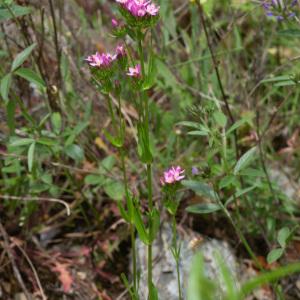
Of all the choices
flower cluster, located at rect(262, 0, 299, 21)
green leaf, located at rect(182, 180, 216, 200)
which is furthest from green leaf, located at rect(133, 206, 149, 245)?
flower cluster, located at rect(262, 0, 299, 21)

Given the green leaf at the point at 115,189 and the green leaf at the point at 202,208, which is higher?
the green leaf at the point at 202,208

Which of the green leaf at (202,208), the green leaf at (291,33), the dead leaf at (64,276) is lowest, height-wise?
the dead leaf at (64,276)

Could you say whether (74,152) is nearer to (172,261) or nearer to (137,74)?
(172,261)

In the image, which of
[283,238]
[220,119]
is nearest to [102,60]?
[220,119]

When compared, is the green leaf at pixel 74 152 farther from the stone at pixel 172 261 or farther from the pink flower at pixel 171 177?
the pink flower at pixel 171 177

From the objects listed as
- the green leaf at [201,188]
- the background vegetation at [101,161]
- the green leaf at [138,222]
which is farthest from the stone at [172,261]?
the green leaf at [138,222]

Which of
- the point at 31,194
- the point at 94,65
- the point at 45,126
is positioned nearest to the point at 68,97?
the point at 45,126

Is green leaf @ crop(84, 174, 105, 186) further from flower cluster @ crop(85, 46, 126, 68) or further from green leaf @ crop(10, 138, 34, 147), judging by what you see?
flower cluster @ crop(85, 46, 126, 68)

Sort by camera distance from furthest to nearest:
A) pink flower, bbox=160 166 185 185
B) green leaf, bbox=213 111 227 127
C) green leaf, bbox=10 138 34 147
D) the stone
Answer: the stone, green leaf, bbox=10 138 34 147, green leaf, bbox=213 111 227 127, pink flower, bbox=160 166 185 185

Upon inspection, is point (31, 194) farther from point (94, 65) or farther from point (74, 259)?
point (94, 65)
